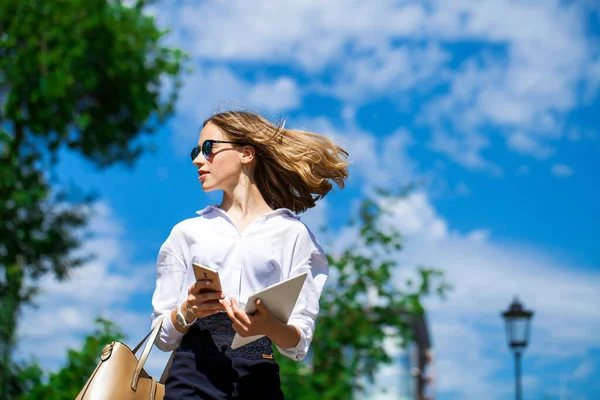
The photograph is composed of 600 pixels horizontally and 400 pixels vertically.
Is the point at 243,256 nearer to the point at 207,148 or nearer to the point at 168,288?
the point at 168,288

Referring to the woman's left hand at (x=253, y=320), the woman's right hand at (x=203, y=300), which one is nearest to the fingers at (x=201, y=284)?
the woman's right hand at (x=203, y=300)

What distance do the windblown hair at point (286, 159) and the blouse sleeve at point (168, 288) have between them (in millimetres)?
446

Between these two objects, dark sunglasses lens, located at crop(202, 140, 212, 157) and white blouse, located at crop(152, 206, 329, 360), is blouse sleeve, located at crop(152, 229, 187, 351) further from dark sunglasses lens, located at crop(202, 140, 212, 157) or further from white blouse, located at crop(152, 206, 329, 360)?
dark sunglasses lens, located at crop(202, 140, 212, 157)

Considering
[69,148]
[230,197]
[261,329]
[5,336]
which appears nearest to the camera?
[261,329]

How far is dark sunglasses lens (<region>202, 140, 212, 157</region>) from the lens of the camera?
9.23 feet

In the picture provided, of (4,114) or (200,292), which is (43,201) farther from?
(200,292)

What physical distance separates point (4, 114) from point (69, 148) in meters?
1.61

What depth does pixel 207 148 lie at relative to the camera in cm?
281

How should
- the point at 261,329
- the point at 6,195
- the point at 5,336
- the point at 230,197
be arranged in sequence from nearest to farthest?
the point at 261,329, the point at 230,197, the point at 5,336, the point at 6,195

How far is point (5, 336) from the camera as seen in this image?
14.1 m

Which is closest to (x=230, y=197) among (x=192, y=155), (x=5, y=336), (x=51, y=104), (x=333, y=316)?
(x=192, y=155)

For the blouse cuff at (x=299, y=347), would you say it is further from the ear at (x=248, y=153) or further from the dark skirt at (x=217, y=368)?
the ear at (x=248, y=153)

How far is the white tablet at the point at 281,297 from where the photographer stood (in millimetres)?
2209

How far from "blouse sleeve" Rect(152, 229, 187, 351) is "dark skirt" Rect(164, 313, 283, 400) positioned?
6cm
